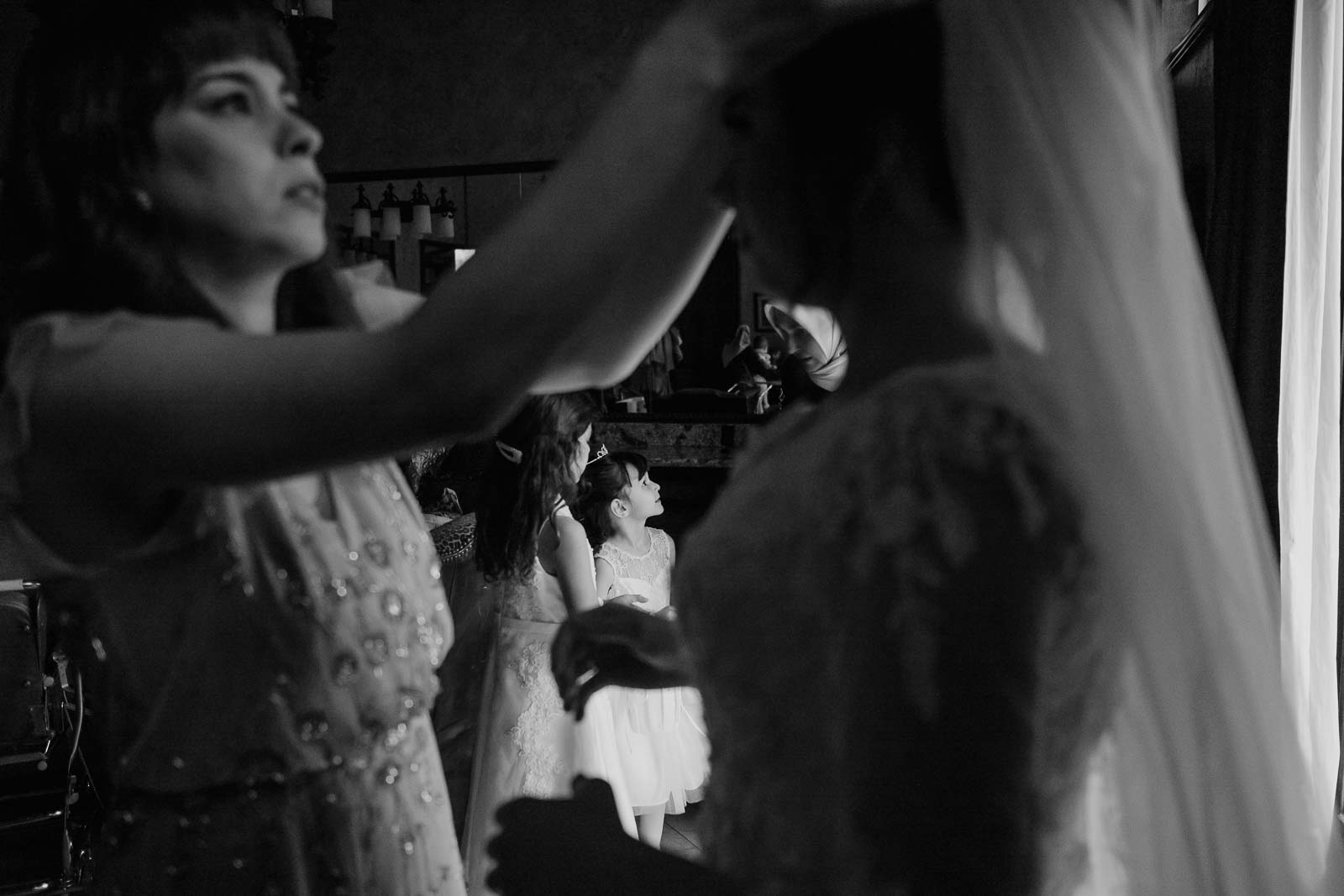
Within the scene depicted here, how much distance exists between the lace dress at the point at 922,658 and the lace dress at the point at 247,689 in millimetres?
355

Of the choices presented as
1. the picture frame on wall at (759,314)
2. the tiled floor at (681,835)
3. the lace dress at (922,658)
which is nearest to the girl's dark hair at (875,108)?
the lace dress at (922,658)

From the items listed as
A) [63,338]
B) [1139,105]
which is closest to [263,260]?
[63,338]

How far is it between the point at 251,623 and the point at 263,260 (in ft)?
1.02

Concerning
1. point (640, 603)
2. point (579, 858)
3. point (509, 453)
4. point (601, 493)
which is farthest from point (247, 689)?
point (601, 493)

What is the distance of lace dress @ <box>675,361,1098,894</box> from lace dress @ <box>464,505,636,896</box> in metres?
2.81

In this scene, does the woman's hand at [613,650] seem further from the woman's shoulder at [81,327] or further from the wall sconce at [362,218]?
the wall sconce at [362,218]

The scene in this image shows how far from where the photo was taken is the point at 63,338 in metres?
0.91

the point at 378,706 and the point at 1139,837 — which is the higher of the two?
the point at 378,706

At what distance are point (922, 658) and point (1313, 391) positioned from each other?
257cm

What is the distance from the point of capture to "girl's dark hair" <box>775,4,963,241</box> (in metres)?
0.98

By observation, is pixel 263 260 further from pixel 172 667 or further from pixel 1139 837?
pixel 1139 837

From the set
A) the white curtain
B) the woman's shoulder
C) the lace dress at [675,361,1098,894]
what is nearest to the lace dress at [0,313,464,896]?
the woman's shoulder

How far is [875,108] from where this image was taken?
985 millimetres

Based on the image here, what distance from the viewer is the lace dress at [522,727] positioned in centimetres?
371
